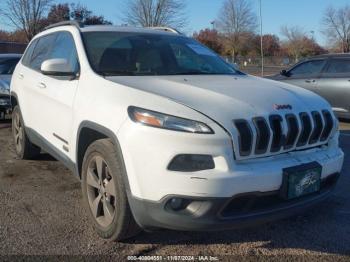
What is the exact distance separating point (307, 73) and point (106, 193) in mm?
8222

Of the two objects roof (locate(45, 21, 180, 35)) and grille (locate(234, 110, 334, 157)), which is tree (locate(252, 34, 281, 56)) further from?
grille (locate(234, 110, 334, 157))

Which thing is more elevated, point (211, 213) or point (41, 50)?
point (41, 50)

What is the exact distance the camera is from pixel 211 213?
314 centimetres

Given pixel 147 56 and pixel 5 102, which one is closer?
pixel 147 56

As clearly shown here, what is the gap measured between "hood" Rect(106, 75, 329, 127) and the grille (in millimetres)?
61

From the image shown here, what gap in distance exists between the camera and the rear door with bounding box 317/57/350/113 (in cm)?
995

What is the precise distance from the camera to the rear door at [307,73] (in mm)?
10641

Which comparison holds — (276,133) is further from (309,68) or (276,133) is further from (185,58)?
(309,68)

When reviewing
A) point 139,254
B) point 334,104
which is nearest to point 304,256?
point 139,254

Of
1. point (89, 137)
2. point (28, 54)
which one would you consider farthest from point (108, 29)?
point (28, 54)

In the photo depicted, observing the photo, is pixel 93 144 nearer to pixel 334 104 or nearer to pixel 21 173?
pixel 21 173

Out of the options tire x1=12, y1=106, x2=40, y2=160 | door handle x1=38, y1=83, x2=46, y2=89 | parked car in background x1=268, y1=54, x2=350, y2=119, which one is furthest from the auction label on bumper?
parked car in background x1=268, y1=54, x2=350, y2=119

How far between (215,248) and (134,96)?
51.0 inches

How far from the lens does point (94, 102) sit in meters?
3.79
